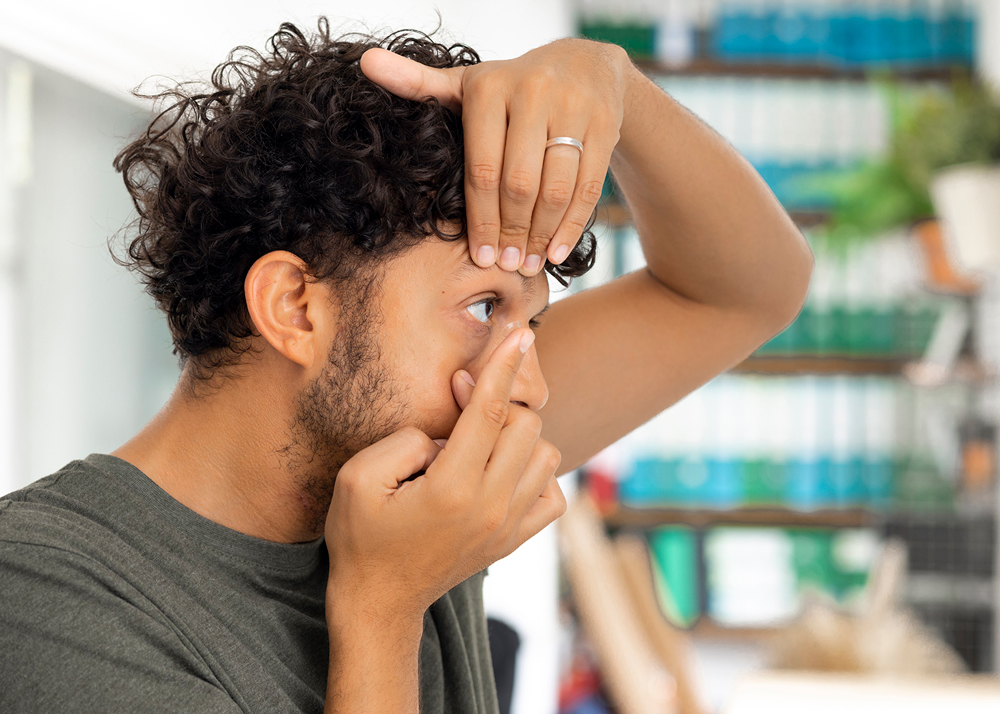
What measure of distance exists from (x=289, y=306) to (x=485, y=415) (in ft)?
0.79

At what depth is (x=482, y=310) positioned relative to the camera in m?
0.88

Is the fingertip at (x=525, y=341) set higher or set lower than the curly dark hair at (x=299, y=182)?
lower

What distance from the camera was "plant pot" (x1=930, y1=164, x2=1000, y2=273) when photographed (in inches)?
88.6

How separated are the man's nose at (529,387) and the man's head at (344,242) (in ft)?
0.15

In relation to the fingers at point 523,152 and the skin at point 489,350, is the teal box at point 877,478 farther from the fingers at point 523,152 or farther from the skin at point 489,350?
the fingers at point 523,152

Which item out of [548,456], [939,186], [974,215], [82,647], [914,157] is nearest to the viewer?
[82,647]

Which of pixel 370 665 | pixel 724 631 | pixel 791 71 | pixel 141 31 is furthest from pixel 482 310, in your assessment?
pixel 791 71

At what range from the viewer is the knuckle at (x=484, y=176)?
2.36 feet

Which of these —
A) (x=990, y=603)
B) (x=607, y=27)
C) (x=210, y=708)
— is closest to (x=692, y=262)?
(x=210, y=708)

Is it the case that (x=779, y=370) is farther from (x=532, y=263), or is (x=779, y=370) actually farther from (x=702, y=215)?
(x=532, y=263)

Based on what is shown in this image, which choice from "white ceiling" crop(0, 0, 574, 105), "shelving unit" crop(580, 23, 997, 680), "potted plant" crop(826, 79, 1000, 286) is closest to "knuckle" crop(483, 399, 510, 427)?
"white ceiling" crop(0, 0, 574, 105)

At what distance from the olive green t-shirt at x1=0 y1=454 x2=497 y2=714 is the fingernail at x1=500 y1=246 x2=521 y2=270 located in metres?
0.33

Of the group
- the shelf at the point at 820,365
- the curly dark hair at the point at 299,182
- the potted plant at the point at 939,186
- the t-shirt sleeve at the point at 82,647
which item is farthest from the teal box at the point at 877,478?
the t-shirt sleeve at the point at 82,647

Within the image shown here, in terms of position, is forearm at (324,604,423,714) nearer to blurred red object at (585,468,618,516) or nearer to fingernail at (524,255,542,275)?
fingernail at (524,255,542,275)
